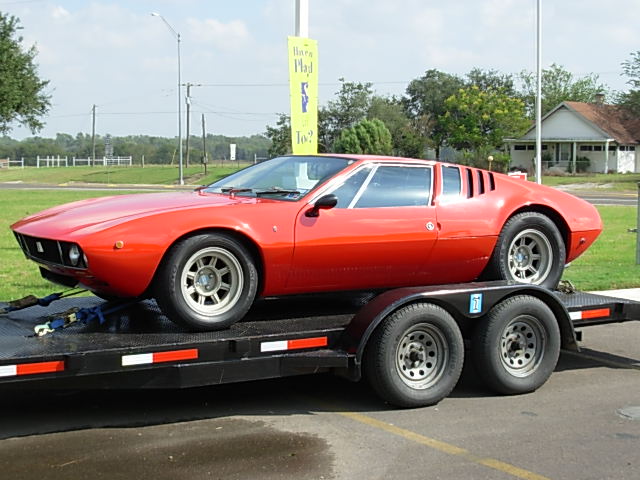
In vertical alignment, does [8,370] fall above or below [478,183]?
below

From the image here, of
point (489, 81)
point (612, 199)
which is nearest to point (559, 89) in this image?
point (489, 81)

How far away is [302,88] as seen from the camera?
11.0 meters

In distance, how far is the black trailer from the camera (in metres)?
5.13

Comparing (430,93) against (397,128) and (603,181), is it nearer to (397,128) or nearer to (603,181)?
(397,128)

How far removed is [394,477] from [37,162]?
95197 millimetres

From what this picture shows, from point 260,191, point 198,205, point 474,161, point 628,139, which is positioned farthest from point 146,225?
point 628,139

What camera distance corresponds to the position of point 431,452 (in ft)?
16.8

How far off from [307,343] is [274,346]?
0.87ft

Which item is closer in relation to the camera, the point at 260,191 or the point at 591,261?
the point at 260,191

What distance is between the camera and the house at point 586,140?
6347 cm

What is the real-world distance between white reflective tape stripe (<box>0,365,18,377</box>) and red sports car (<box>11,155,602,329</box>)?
2.66 ft

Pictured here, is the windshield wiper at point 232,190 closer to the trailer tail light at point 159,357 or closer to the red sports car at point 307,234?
the red sports car at point 307,234

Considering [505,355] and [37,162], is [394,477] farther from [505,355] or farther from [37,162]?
[37,162]

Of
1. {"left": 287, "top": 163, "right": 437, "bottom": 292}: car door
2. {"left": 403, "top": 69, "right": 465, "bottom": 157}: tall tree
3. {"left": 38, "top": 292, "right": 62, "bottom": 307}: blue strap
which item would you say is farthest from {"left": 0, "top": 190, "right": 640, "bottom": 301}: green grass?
{"left": 403, "top": 69, "right": 465, "bottom": 157}: tall tree
